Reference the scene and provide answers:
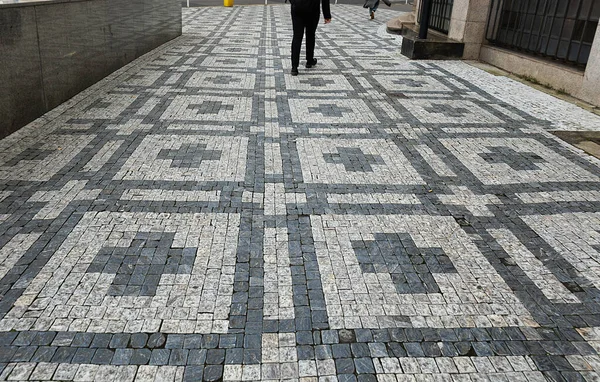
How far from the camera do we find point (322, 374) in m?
2.34

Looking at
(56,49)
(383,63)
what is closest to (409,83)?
(383,63)

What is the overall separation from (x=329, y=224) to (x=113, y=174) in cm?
211

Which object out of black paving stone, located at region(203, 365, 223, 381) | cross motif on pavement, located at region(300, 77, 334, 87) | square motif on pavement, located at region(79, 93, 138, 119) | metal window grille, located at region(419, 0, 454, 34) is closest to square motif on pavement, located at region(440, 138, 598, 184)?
cross motif on pavement, located at region(300, 77, 334, 87)

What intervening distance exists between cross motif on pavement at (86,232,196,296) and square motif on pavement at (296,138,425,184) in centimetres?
153

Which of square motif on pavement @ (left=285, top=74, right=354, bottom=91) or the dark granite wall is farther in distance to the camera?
square motif on pavement @ (left=285, top=74, right=354, bottom=91)

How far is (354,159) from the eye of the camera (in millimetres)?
4863

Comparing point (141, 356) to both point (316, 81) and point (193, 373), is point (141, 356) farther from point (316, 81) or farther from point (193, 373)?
point (316, 81)

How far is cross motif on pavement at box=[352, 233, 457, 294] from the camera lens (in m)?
3.03

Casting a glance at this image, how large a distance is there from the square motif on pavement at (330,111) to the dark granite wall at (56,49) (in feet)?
10.1

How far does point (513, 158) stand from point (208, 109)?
380 centimetres

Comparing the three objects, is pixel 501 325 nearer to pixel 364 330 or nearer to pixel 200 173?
pixel 364 330

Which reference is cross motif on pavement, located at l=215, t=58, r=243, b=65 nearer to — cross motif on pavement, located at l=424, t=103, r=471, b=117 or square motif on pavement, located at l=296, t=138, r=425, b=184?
cross motif on pavement, located at l=424, t=103, r=471, b=117

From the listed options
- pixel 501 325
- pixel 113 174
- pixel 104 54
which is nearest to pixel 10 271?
pixel 113 174

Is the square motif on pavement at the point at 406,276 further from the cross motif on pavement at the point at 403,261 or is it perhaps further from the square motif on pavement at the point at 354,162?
the square motif on pavement at the point at 354,162
